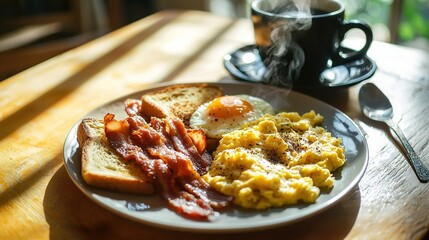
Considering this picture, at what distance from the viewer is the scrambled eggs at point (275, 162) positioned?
3.72 ft

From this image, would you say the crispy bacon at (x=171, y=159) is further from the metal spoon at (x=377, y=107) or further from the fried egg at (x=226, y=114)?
the metal spoon at (x=377, y=107)

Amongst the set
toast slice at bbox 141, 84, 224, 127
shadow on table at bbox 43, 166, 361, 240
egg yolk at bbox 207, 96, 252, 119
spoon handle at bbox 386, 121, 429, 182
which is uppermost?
egg yolk at bbox 207, 96, 252, 119

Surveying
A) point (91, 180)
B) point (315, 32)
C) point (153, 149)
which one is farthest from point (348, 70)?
point (91, 180)

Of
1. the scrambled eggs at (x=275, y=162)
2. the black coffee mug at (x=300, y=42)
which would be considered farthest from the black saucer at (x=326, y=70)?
the scrambled eggs at (x=275, y=162)

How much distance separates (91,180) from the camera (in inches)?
46.9

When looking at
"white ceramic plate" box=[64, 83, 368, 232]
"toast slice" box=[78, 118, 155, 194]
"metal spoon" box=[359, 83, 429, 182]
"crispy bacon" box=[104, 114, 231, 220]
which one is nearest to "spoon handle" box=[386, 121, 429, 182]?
"metal spoon" box=[359, 83, 429, 182]

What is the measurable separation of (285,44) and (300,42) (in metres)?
0.06

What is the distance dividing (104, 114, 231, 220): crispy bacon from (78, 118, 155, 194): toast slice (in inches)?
0.9

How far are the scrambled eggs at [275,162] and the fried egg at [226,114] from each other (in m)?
0.11

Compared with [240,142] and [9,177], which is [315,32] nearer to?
[240,142]

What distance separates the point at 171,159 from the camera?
126 centimetres

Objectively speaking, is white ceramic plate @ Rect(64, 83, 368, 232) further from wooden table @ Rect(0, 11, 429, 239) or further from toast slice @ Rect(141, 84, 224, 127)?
toast slice @ Rect(141, 84, 224, 127)

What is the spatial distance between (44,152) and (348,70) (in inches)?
47.9

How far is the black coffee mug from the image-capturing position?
1.79m
